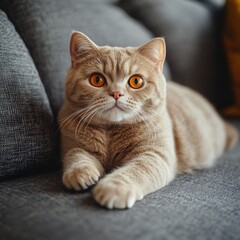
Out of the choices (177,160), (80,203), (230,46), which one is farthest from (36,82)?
(230,46)

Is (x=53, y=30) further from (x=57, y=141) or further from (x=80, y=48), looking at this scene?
(x=57, y=141)

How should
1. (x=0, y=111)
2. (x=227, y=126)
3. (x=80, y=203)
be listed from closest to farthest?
(x=80, y=203) < (x=0, y=111) < (x=227, y=126)

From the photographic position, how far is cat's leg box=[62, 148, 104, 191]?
1.03 m

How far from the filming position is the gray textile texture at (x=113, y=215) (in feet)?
2.69

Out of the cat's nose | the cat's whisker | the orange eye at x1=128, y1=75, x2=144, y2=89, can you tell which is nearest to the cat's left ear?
the orange eye at x1=128, y1=75, x2=144, y2=89

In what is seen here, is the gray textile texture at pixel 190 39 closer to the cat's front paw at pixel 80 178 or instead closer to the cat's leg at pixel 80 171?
the cat's leg at pixel 80 171

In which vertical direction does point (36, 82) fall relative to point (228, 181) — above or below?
above

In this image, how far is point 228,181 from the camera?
4.12ft

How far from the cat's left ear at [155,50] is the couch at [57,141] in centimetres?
39

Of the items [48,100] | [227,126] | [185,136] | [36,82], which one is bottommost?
[227,126]

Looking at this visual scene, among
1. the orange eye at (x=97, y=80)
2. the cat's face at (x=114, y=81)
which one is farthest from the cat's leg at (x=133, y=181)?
the orange eye at (x=97, y=80)

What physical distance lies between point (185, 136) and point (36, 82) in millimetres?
694

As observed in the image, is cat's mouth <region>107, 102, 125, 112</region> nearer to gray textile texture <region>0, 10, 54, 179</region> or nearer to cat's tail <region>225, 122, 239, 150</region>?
gray textile texture <region>0, 10, 54, 179</region>

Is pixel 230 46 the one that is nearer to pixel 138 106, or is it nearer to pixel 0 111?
pixel 138 106
